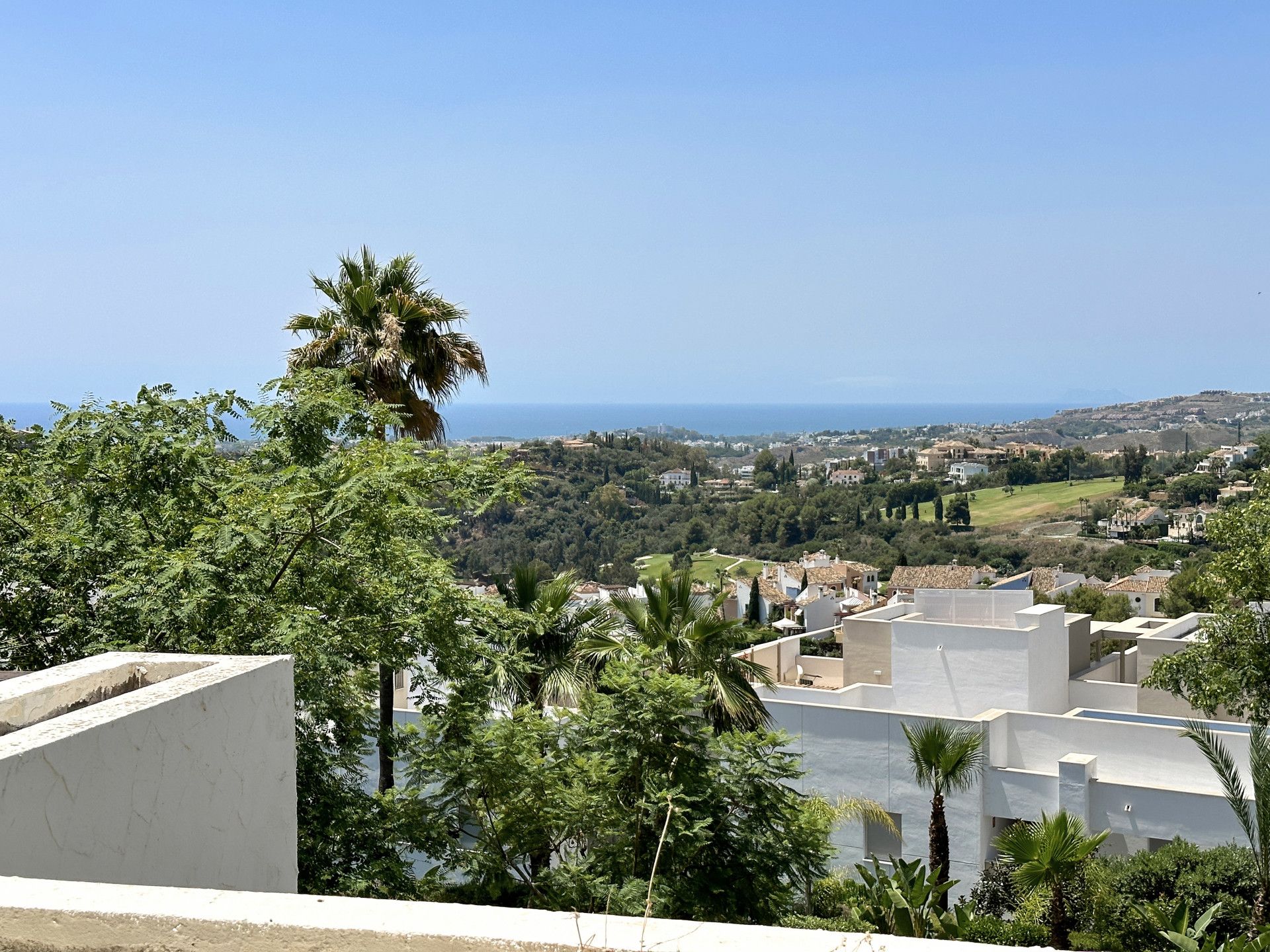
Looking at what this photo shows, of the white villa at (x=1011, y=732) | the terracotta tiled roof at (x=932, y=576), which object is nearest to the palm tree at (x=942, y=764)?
the white villa at (x=1011, y=732)

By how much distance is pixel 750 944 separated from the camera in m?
2.16

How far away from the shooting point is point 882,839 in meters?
19.4

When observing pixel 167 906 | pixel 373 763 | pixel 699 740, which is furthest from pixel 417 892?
pixel 373 763

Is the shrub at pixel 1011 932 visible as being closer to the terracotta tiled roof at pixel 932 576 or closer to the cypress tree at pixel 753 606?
the cypress tree at pixel 753 606

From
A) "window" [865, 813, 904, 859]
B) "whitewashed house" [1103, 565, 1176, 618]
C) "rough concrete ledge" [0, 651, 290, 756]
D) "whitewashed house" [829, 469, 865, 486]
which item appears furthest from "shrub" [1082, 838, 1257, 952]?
"whitewashed house" [829, 469, 865, 486]

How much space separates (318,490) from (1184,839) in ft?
46.8

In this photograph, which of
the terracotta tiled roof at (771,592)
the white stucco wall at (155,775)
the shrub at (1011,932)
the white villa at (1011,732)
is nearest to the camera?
the white stucco wall at (155,775)

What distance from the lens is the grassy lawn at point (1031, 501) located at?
10619cm

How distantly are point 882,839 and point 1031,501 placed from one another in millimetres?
101423

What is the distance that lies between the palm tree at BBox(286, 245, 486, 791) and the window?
990 centimetres

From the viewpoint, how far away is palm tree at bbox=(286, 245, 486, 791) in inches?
587

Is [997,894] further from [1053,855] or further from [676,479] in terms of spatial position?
[676,479]

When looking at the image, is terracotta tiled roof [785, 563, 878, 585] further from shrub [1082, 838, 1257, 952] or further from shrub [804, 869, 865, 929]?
shrub [804, 869, 865, 929]

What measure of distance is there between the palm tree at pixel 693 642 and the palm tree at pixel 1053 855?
131 inches
